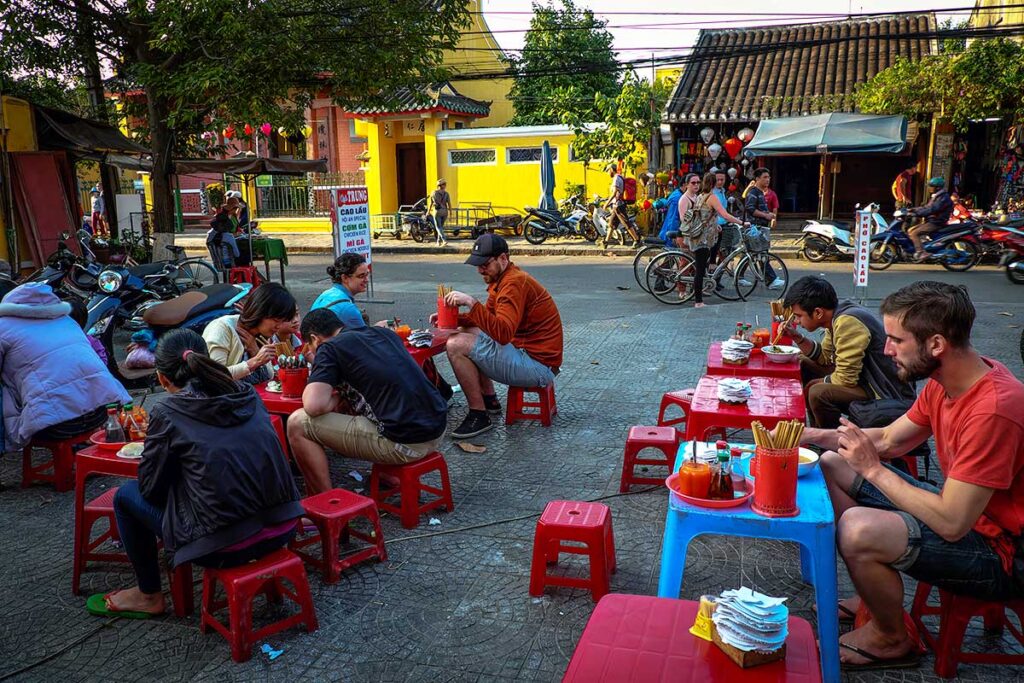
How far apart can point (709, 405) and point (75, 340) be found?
147 inches

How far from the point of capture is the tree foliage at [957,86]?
14609 mm

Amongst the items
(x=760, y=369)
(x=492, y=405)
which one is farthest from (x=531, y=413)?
(x=760, y=369)

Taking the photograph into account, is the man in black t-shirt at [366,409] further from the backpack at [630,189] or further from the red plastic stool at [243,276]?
the backpack at [630,189]

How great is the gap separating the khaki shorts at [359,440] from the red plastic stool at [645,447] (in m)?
1.13

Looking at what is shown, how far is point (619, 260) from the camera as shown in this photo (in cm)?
1658

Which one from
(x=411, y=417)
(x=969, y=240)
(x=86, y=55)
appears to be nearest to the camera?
(x=411, y=417)

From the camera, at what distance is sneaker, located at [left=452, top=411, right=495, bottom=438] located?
5598mm

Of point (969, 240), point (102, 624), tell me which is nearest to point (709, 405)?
point (102, 624)

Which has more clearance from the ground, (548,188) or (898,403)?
(548,188)

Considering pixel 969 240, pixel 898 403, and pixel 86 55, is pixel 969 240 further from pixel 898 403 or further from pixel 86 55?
pixel 86 55

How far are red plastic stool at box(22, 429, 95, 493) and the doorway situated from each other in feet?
61.9

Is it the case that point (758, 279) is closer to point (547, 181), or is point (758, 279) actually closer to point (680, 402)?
point (680, 402)

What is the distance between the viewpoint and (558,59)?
2630cm

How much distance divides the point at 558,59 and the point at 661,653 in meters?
26.2
